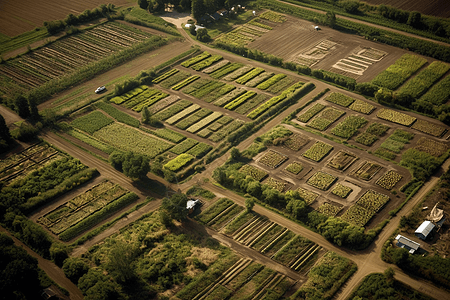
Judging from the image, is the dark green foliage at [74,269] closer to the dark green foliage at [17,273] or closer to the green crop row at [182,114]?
the dark green foliage at [17,273]

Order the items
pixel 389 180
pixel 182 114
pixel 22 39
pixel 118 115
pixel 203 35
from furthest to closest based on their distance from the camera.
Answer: pixel 22 39
pixel 203 35
pixel 118 115
pixel 182 114
pixel 389 180

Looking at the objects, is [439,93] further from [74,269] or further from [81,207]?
[74,269]

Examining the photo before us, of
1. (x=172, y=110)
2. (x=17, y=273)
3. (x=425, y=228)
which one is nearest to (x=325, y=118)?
(x=425, y=228)

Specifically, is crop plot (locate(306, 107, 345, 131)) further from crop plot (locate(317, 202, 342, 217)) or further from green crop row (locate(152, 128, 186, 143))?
green crop row (locate(152, 128, 186, 143))

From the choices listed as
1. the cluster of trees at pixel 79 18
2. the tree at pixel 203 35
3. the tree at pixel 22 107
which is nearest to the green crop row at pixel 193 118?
the tree at pixel 203 35

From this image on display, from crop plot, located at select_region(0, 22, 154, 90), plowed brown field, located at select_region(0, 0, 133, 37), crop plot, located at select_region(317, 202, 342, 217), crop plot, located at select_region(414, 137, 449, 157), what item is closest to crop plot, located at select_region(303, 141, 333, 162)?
crop plot, located at select_region(317, 202, 342, 217)

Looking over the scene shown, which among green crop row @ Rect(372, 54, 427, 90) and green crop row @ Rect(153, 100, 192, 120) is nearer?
green crop row @ Rect(153, 100, 192, 120)
